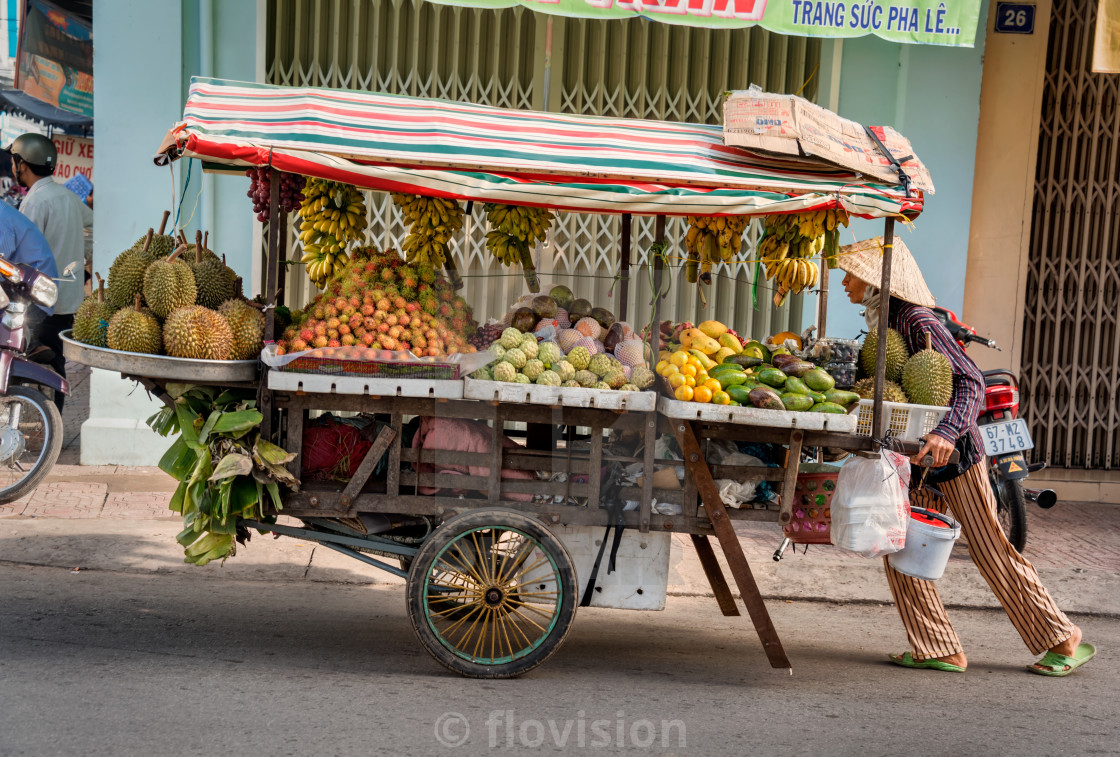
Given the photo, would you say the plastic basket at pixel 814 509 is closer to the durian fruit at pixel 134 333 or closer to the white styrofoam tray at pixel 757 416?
the white styrofoam tray at pixel 757 416

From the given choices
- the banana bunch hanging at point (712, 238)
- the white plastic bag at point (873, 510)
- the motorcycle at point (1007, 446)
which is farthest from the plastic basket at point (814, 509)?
the motorcycle at point (1007, 446)

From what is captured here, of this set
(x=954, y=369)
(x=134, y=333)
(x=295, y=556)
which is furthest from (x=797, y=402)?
(x=295, y=556)

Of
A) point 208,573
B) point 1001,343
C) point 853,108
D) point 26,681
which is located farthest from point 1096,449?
point 26,681

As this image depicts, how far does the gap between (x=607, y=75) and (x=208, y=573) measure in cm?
426

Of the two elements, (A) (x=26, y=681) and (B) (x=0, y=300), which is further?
(B) (x=0, y=300)

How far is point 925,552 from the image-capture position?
3.84 m

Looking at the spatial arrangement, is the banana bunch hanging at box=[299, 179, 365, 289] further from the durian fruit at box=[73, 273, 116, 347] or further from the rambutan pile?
the durian fruit at box=[73, 273, 116, 347]

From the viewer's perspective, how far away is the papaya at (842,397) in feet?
12.0

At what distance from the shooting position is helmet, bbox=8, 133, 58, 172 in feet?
21.0

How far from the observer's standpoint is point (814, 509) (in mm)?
3875

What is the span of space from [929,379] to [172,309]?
2.86m

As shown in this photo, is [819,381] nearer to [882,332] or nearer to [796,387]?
[796,387]

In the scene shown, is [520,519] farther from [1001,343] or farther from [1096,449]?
[1096,449]

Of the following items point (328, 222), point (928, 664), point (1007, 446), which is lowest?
point (928, 664)
